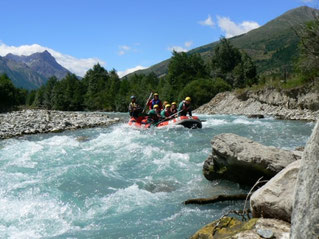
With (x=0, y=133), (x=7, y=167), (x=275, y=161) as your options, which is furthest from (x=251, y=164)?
(x=0, y=133)

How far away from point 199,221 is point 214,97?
41.9 metres

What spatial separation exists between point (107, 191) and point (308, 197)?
19.1ft

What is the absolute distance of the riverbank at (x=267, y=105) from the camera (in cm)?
2853

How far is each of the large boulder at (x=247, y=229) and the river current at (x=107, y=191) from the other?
1.10 metres

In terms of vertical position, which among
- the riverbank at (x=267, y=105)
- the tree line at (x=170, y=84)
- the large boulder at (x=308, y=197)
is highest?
the tree line at (x=170, y=84)

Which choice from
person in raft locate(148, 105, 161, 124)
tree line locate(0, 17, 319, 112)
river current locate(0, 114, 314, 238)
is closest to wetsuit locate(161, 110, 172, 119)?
person in raft locate(148, 105, 161, 124)

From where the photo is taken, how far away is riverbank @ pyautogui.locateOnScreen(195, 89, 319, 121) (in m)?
28.5

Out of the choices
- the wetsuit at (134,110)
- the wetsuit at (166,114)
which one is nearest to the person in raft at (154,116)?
the wetsuit at (166,114)

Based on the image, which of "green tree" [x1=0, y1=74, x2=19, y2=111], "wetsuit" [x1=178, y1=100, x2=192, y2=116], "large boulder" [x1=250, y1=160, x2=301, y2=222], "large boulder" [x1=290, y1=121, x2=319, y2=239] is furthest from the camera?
"green tree" [x1=0, y1=74, x2=19, y2=111]

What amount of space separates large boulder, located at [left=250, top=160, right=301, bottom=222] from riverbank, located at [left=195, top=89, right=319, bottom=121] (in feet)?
73.5

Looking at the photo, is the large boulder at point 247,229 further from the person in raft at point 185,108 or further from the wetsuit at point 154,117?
the wetsuit at point 154,117

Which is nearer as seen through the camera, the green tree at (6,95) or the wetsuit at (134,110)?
the wetsuit at (134,110)

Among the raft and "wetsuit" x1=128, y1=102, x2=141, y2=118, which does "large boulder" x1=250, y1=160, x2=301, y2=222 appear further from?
"wetsuit" x1=128, y1=102, x2=141, y2=118

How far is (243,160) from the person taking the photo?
7062 millimetres
